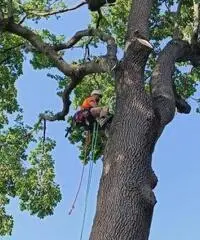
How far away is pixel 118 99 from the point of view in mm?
5898

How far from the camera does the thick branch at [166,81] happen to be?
5965 millimetres

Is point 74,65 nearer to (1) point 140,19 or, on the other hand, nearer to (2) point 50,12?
(1) point 140,19

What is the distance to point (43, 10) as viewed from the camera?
10766 mm

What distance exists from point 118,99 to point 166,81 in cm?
86

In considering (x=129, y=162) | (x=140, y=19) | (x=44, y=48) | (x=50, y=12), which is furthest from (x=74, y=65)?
(x=50, y=12)

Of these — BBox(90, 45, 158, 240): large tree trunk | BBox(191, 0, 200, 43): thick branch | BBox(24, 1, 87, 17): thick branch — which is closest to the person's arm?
BBox(90, 45, 158, 240): large tree trunk

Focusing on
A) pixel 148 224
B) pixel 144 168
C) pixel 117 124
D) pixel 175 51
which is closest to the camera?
pixel 148 224

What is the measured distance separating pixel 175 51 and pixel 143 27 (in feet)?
2.41

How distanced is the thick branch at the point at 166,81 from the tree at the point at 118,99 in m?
0.01

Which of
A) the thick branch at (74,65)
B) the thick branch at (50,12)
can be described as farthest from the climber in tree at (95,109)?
the thick branch at (50,12)

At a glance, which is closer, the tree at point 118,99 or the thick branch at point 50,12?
the tree at point 118,99

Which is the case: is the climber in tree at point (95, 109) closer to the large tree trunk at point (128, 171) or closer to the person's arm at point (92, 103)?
the person's arm at point (92, 103)

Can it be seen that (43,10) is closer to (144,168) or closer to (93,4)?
(93,4)

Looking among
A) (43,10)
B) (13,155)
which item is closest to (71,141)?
(13,155)
